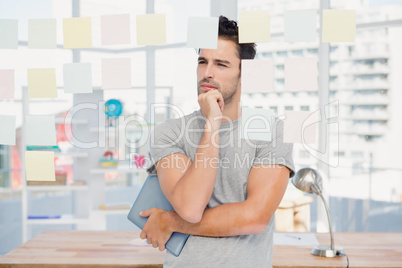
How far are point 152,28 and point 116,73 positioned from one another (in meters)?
0.16

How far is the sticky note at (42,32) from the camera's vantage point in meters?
1.21

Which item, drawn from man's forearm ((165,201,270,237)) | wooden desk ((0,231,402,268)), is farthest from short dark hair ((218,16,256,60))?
wooden desk ((0,231,402,268))

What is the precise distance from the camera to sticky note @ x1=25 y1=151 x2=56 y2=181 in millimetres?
1251

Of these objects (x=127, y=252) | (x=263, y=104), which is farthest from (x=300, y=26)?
(x=263, y=104)

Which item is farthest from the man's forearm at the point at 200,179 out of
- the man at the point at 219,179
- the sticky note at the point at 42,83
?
the sticky note at the point at 42,83

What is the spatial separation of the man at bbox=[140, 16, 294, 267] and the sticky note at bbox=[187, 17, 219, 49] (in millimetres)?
108

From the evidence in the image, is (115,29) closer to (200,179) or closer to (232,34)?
(232,34)

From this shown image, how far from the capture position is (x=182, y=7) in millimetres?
5070

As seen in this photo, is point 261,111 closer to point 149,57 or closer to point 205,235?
point 205,235

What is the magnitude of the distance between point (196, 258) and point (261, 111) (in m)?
0.49

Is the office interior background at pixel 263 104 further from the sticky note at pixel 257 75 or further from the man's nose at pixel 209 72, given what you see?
the sticky note at pixel 257 75

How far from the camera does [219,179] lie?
4.39 ft

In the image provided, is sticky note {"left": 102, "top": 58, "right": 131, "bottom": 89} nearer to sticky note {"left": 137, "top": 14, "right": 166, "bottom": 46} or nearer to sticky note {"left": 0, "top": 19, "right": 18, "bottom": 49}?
sticky note {"left": 137, "top": 14, "right": 166, "bottom": 46}

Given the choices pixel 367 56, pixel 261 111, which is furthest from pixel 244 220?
pixel 367 56
